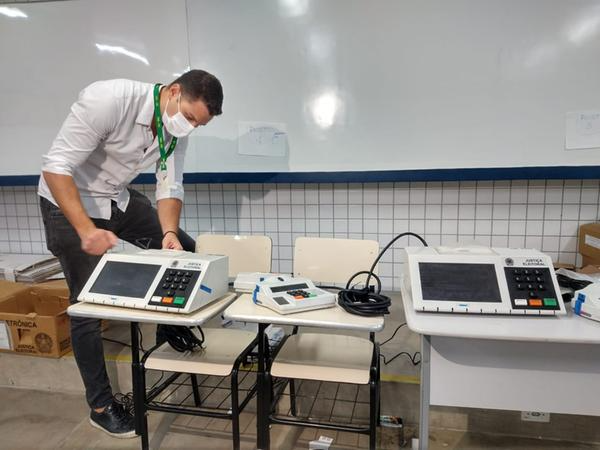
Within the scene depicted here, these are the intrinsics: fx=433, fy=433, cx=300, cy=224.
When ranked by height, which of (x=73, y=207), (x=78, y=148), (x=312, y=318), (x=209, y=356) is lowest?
(x=209, y=356)

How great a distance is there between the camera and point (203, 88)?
1.58 metres

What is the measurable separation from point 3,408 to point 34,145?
1642 mm

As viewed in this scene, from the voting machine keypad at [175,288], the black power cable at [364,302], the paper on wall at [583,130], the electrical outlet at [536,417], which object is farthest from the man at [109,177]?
the paper on wall at [583,130]

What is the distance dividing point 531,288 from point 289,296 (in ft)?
2.35

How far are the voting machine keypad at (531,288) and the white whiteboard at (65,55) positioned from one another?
7.25 feet

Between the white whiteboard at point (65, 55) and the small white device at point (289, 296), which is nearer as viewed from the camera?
the small white device at point (289, 296)

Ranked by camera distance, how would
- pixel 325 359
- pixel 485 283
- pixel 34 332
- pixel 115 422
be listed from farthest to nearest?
1. pixel 34 332
2. pixel 115 422
3. pixel 325 359
4. pixel 485 283

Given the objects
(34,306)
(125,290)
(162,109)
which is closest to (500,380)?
(125,290)

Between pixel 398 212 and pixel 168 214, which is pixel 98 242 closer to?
pixel 168 214

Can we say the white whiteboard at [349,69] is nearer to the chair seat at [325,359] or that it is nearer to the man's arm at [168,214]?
the man's arm at [168,214]

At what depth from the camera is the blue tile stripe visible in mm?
2326

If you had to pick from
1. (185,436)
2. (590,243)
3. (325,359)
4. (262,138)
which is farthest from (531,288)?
(262,138)

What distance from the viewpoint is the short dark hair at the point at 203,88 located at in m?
1.58

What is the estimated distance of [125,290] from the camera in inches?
55.0
